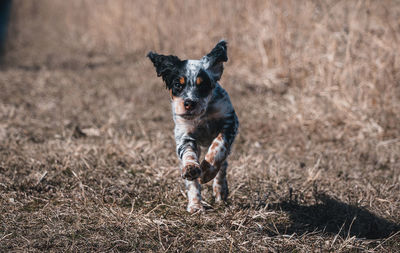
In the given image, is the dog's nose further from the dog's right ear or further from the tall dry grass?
the tall dry grass

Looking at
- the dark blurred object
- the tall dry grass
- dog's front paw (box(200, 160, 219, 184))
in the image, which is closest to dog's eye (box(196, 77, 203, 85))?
dog's front paw (box(200, 160, 219, 184))

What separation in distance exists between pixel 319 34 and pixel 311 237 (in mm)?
3985

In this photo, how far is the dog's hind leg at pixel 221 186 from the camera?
139 inches

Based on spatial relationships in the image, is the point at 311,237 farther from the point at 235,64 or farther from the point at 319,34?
the point at 235,64

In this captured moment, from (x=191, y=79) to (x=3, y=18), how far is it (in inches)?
629

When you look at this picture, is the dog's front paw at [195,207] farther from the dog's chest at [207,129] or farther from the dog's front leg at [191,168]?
the dog's chest at [207,129]

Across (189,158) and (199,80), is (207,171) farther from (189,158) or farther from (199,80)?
(199,80)

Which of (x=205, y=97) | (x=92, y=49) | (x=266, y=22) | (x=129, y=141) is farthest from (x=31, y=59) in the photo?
(x=205, y=97)

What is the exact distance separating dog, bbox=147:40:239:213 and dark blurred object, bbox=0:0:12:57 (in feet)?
29.9

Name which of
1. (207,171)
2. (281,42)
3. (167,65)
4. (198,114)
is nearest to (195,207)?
(207,171)

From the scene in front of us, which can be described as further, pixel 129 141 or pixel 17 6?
pixel 17 6

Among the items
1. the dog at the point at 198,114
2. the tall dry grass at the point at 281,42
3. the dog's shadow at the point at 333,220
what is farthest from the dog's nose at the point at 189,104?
the tall dry grass at the point at 281,42

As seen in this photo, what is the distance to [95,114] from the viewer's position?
20.9 feet

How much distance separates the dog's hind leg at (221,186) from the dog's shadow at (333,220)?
11.3 inches
